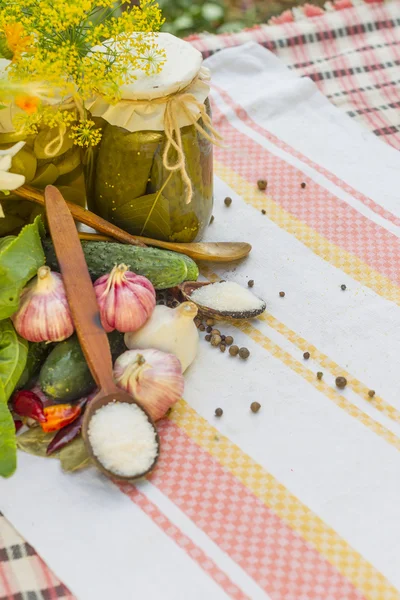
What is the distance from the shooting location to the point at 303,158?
4.81ft

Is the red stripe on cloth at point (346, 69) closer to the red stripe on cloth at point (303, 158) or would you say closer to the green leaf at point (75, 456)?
the red stripe on cloth at point (303, 158)

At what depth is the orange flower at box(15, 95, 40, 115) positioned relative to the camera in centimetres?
92

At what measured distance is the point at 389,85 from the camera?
171cm

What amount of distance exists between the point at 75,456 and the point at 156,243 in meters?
0.39

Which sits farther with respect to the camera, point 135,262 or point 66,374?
point 135,262

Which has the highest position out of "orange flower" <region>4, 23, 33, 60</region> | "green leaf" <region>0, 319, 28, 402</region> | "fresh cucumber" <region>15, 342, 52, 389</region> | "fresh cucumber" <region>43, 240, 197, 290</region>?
"orange flower" <region>4, 23, 33, 60</region>

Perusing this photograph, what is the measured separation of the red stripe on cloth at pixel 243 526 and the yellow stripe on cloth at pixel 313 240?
1.45 feet

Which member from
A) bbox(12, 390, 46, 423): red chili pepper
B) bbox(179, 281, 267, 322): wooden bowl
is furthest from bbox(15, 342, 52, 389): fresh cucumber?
bbox(179, 281, 267, 322): wooden bowl

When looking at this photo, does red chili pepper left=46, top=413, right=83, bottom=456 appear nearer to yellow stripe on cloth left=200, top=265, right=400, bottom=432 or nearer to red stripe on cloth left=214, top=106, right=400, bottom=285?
yellow stripe on cloth left=200, top=265, right=400, bottom=432

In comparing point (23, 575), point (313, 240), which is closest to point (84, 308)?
point (23, 575)

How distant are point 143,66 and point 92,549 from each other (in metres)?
0.66

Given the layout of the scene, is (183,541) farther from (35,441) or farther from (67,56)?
(67,56)

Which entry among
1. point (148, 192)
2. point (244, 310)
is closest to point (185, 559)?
point (244, 310)

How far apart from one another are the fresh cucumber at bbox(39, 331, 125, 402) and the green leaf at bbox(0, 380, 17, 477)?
7 cm
